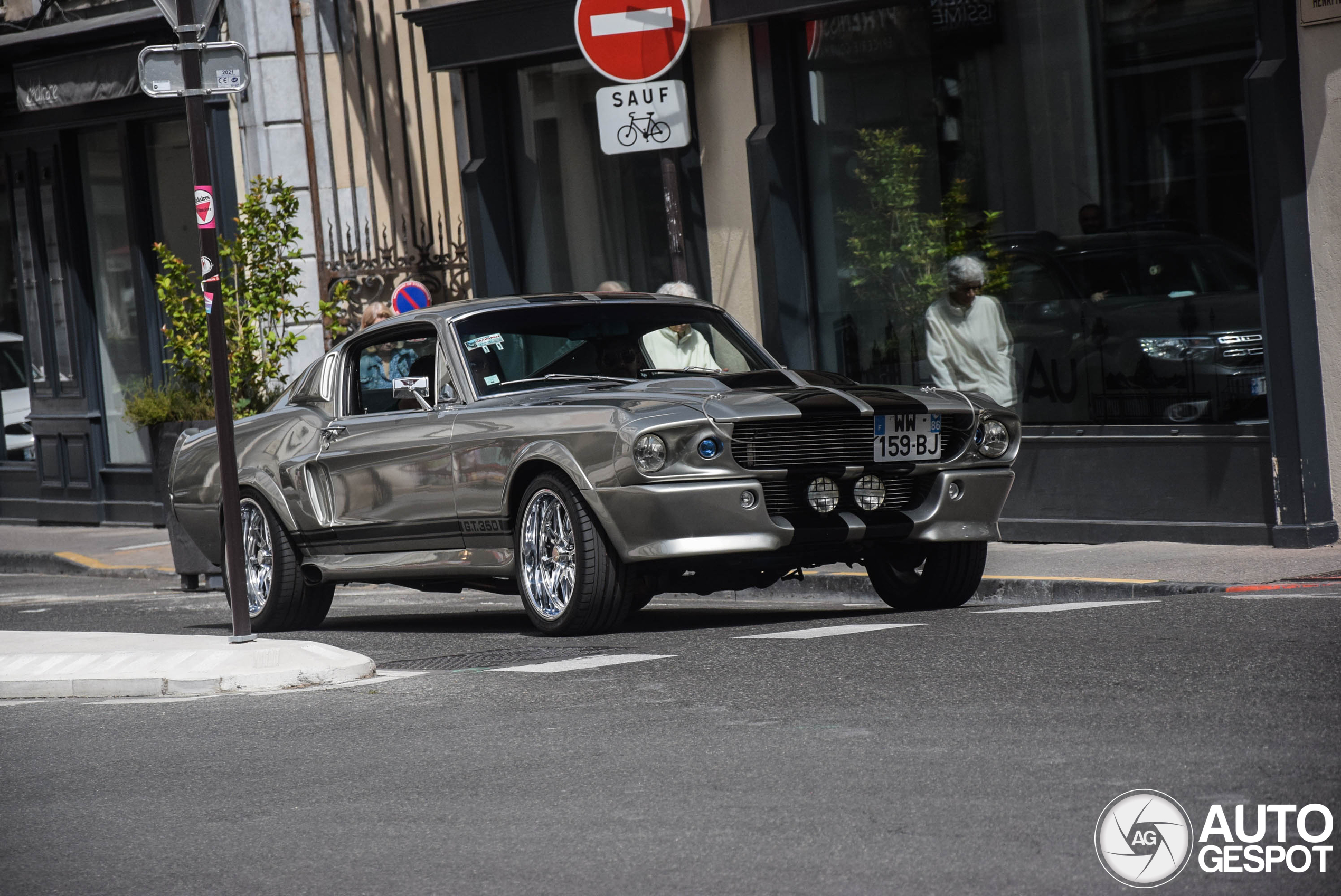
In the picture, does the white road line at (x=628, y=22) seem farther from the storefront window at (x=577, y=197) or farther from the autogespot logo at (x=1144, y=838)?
the autogespot logo at (x=1144, y=838)

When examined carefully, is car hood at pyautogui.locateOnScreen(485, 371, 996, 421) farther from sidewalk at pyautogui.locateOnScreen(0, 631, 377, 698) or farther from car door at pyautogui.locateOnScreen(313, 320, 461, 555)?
sidewalk at pyautogui.locateOnScreen(0, 631, 377, 698)

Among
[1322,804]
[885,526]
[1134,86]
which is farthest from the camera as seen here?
[1134,86]

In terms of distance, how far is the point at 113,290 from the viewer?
20484 millimetres

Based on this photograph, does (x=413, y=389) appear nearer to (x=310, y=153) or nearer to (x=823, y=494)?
(x=823, y=494)

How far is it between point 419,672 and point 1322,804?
4.12 metres

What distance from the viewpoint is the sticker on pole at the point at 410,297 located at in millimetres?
16406

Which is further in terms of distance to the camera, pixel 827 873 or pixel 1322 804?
pixel 1322 804

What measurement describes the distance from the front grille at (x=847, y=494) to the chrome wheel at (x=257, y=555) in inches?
131

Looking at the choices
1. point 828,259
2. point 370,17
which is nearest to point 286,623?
point 828,259

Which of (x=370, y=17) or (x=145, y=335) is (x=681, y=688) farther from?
(x=145, y=335)

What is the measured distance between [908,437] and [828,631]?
96cm

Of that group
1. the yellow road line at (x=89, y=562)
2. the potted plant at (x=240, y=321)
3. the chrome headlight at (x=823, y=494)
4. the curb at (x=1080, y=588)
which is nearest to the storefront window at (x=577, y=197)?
the potted plant at (x=240, y=321)

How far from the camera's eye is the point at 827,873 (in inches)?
161

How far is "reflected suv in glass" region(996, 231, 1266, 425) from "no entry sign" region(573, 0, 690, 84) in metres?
3.14
